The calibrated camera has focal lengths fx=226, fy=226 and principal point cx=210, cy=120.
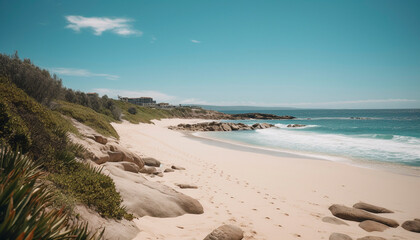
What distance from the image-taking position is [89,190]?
4566 millimetres

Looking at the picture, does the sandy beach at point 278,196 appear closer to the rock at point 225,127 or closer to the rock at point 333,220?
the rock at point 333,220

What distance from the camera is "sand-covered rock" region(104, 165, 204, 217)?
18.5ft

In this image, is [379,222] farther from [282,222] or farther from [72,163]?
[72,163]

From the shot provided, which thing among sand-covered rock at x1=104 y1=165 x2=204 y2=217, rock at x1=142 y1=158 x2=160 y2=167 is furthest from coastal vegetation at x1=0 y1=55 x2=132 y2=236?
rock at x1=142 y1=158 x2=160 y2=167

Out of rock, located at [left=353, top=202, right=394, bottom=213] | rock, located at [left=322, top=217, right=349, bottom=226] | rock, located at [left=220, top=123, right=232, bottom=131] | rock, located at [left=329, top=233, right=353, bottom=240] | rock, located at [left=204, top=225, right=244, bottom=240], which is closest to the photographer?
rock, located at [left=204, top=225, right=244, bottom=240]

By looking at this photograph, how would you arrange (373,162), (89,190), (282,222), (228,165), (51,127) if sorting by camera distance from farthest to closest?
(373,162)
(228,165)
(51,127)
(282,222)
(89,190)

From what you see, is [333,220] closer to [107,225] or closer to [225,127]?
[107,225]

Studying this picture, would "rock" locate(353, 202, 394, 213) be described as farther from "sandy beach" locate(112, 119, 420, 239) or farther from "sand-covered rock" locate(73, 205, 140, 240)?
"sand-covered rock" locate(73, 205, 140, 240)

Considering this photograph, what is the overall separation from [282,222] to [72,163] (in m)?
5.71

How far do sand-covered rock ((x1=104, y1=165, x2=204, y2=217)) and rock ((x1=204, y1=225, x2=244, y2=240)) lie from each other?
61.8 inches

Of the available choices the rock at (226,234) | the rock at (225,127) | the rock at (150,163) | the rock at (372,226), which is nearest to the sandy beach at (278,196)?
the rock at (372,226)

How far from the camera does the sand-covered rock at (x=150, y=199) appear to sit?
5.63 metres

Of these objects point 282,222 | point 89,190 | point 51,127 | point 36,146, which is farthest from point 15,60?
point 282,222

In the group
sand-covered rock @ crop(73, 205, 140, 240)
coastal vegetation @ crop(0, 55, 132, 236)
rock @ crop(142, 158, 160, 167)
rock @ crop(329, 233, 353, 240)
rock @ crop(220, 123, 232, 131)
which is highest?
coastal vegetation @ crop(0, 55, 132, 236)
